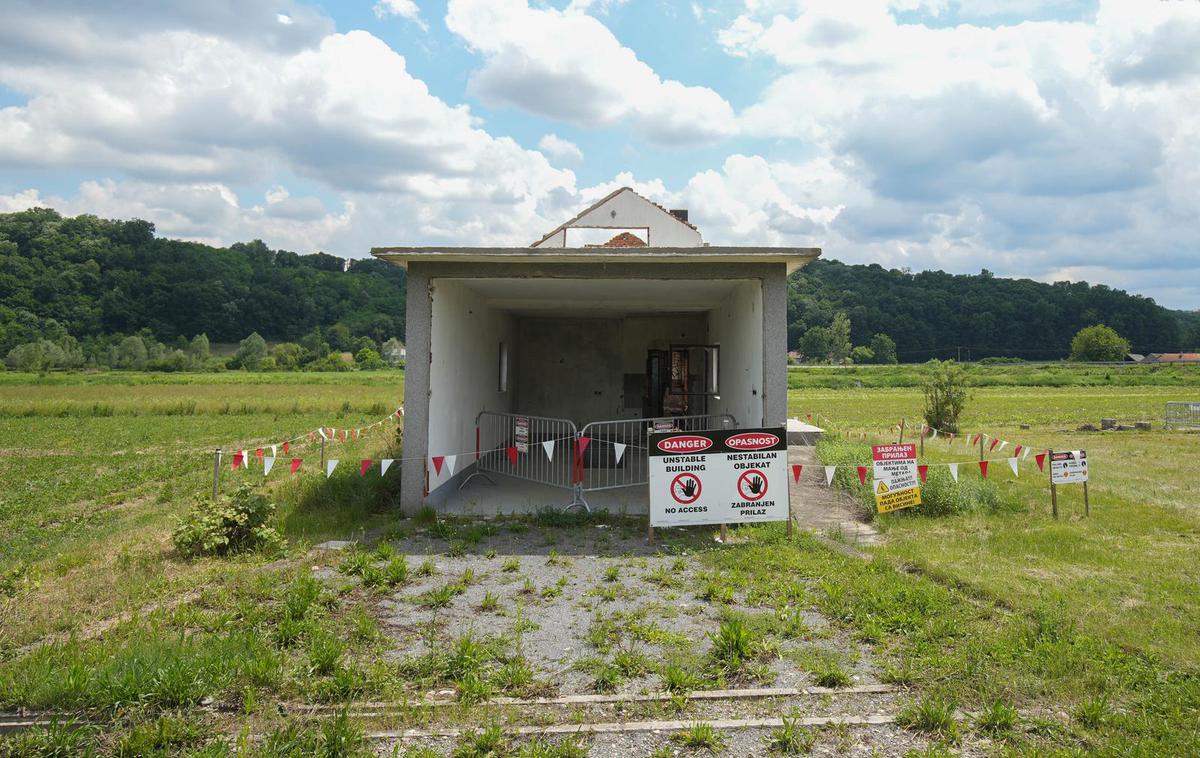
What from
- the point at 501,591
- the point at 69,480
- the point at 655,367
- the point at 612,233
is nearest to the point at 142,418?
the point at 69,480

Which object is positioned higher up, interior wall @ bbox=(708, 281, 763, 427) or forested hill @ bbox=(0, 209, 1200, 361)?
forested hill @ bbox=(0, 209, 1200, 361)

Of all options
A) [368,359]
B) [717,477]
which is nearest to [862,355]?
[368,359]

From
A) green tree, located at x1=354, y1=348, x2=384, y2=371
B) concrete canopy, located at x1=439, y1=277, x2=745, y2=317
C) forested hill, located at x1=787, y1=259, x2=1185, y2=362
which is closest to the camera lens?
concrete canopy, located at x1=439, y1=277, x2=745, y2=317

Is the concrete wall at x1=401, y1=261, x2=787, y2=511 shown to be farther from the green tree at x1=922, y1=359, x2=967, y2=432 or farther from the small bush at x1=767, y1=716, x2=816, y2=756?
the green tree at x1=922, y1=359, x2=967, y2=432

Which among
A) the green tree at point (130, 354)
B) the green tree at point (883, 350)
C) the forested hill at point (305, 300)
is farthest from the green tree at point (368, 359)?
the green tree at point (883, 350)

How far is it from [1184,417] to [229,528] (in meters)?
31.5

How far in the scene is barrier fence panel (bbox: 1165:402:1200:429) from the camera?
2514 cm

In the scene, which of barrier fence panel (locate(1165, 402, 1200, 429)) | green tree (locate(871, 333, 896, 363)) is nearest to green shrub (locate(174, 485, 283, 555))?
barrier fence panel (locate(1165, 402, 1200, 429))

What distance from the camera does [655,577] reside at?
6977mm

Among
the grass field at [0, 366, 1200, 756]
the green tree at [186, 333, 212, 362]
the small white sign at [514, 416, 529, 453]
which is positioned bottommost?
the grass field at [0, 366, 1200, 756]

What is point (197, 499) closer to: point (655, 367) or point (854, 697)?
point (854, 697)

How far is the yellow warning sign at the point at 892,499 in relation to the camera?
9531 mm

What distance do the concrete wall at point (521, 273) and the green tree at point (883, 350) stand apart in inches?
3734

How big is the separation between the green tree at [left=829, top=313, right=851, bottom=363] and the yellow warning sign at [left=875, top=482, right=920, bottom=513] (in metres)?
90.3
